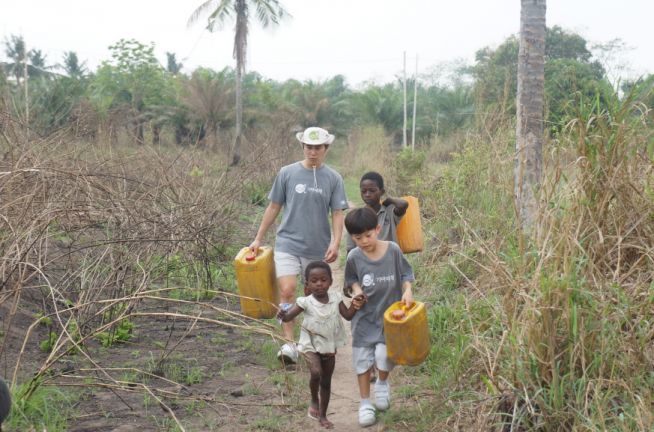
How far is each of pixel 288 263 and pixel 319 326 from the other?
46.1 inches

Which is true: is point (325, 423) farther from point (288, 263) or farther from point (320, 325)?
point (288, 263)

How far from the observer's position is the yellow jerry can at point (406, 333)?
415 cm

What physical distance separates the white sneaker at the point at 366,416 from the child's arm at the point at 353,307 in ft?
1.75

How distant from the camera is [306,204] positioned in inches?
215

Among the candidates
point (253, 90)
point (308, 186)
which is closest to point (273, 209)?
point (308, 186)

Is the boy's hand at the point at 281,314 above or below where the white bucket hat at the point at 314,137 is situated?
below

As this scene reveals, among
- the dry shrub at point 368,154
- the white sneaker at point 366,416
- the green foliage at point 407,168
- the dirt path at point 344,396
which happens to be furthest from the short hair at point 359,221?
the dry shrub at point 368,154

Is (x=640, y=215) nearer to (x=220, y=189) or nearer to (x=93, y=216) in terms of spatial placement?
(x=93, y=216)

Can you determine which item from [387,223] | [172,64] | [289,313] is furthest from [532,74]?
[172,64]

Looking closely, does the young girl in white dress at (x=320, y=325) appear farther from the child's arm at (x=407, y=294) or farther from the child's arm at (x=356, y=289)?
the child's arm at (x=407, y=294)

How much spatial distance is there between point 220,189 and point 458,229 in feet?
9.17

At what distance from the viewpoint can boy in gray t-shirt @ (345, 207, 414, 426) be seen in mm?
4480

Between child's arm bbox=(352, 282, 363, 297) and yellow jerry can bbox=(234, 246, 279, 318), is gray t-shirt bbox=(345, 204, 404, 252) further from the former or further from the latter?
child's arm bbox=(352, 282, 363, 297)

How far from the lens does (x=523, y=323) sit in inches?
144
